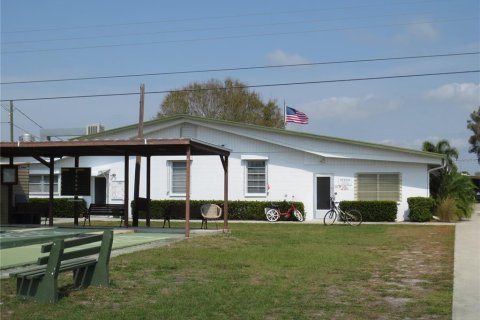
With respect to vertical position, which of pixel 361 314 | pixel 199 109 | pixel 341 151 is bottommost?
pixel 361 314

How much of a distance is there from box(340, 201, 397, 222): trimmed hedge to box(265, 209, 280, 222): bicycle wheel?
3.05m

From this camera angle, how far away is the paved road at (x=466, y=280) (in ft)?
24.6

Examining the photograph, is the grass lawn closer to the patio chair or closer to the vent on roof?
the patio chair

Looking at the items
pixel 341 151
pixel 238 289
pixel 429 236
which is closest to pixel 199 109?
pixel 341 151

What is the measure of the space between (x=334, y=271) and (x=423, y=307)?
3124mm

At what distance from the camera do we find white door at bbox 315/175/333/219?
93.6ft

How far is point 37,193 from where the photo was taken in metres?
33.0

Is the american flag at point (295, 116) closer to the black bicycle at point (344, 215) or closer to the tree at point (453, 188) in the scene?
the black bicycle at point (344, 215)

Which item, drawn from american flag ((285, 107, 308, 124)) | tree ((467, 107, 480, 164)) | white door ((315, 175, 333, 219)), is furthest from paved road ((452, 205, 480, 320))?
tree ((467, 107, 480, 164))

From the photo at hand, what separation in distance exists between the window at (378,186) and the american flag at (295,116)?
208 inches

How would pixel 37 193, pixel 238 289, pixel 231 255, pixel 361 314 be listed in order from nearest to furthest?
1. pixel 361 314
2. pixel 238 289
3. pixel 231 255
4. pixel 37 193

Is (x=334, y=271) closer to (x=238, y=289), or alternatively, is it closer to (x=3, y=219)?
(x=238, y=289)

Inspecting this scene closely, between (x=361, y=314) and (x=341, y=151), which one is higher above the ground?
(x=341, y=151)

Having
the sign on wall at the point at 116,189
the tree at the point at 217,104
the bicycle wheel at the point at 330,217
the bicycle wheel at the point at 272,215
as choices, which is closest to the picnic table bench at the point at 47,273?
the bicycle wheel at the point at 330,217
